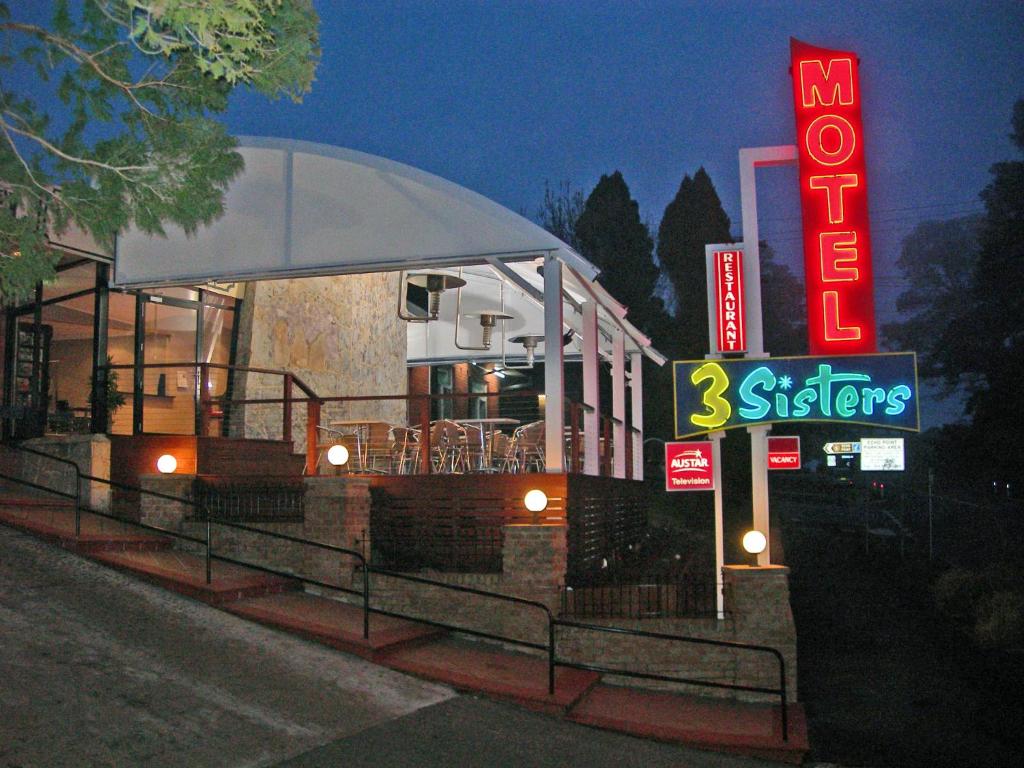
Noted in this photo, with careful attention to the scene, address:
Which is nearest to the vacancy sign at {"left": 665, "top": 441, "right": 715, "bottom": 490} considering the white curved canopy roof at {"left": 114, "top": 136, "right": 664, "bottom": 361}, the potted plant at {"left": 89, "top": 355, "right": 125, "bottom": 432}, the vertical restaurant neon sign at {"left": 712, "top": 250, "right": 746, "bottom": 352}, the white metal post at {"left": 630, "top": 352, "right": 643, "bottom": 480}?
the vertical restaurant neon sign at {"left": 712, "top": 250, "right": 746, "bottom": 352}

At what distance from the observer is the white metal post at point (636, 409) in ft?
65.1

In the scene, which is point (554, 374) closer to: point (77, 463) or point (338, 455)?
point (338, 455)

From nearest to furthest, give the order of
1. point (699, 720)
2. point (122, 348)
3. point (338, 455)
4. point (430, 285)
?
point (699, 720) → point (338, 455) → point (122, 348) → point (430, 285)

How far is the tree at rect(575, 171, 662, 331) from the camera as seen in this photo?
41.4 meters

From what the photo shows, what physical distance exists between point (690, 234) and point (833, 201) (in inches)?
1207

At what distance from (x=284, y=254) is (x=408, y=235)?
1882 millimetres

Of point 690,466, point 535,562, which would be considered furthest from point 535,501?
point 690,466

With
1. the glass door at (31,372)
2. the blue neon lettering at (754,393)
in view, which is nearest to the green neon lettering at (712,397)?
the blue neon lettering at (754,393)

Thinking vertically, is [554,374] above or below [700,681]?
above

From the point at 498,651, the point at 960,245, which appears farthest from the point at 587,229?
the point at 498,651

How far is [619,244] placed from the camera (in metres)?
42.2

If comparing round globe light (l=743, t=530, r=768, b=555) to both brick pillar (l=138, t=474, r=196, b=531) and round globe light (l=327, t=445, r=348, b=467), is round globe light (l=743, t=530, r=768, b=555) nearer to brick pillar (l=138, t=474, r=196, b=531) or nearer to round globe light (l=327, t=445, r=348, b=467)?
round globe light (l=327, t=445, r=348, b=467)

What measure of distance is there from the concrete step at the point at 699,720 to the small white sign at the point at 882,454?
39448 mm

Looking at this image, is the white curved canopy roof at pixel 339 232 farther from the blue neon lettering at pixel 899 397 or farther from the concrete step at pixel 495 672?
the concrete step at pixel 495 672
